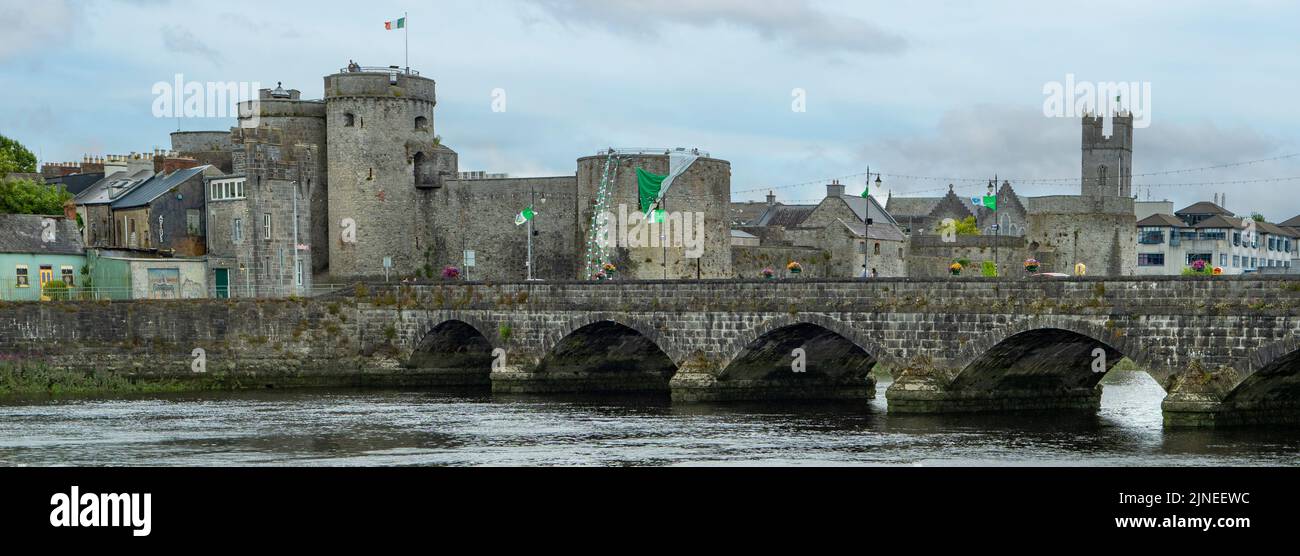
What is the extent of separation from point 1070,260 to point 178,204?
47.9 meters

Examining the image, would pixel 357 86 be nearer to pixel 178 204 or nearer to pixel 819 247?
pixel 178 204

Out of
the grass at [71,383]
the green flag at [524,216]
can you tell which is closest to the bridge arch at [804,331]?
the grass at [71,383]

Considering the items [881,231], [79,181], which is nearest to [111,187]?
[79,181]

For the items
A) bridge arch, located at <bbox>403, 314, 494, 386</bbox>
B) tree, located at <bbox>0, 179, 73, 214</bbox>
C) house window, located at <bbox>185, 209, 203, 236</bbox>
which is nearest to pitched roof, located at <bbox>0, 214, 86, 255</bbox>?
house window, located at <bbox>185, 209, 203, 236</bbox>

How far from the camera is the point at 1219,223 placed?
101188mm

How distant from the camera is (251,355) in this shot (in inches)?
2355

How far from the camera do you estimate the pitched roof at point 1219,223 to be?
331ft

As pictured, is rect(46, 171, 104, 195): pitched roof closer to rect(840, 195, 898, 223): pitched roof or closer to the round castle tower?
the round castle tower

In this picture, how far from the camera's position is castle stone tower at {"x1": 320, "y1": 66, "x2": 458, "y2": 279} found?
255 ft

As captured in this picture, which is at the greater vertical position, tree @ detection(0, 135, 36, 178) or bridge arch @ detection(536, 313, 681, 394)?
tree @ detection(0, 135, 36, 178)

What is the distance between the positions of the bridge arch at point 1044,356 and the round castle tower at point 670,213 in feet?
92.0

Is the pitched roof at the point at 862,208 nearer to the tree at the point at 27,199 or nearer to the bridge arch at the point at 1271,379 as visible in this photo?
the tree at the point at 27,199

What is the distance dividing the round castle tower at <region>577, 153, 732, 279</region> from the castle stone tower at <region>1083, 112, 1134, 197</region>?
4667cm
